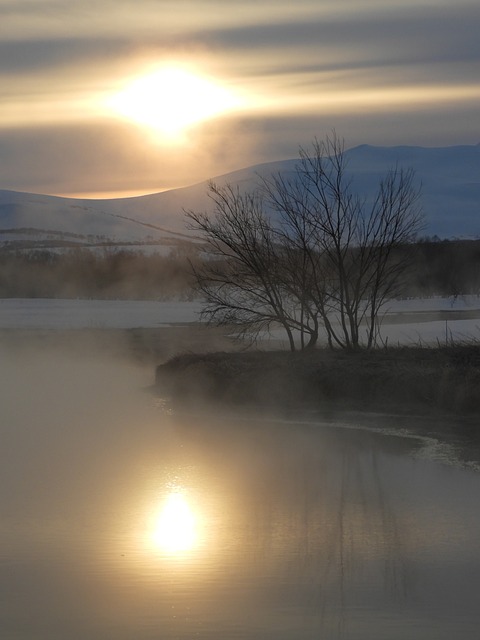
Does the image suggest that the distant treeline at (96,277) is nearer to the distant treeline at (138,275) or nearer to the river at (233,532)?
the distant treeline at (138,275)

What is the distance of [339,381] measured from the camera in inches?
633

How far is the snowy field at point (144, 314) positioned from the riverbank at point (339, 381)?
28.7 feet

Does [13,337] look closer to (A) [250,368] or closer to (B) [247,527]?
(A) [250,368]

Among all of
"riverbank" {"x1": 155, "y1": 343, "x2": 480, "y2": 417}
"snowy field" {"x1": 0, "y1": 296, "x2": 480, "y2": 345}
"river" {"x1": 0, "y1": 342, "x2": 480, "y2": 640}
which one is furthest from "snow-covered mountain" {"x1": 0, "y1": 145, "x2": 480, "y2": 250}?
"river" {"x1": 0, "y1": 342, "x2": 480, "y2": 640}

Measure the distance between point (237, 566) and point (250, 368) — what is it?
900cm

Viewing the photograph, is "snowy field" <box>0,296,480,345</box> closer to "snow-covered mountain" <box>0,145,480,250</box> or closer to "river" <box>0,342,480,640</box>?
"river" <box>0,342,480,640</box>

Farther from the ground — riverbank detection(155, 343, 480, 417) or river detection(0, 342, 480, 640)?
riverbank detection(155, 343, 480, 417)

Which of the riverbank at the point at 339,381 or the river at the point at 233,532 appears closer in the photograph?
the river at the point at 233,532

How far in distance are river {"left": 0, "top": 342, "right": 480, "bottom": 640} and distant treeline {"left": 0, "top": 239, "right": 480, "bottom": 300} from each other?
25.7 m

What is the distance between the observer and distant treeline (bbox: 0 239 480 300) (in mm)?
40688

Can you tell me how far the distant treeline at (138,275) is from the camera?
1602 inches

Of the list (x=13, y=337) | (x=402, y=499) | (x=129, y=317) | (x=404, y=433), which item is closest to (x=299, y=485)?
(x=402, y=499)

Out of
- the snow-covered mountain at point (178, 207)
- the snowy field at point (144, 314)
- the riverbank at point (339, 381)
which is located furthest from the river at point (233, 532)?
the snow-covered mountain at point (178, 207)

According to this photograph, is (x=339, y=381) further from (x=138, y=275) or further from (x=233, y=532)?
(x=138, y=275)
